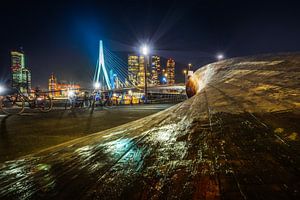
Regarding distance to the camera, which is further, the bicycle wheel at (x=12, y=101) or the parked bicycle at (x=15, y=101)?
the bicycle wheel at (x=12, y=101)

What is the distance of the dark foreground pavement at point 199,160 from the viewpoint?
122cm

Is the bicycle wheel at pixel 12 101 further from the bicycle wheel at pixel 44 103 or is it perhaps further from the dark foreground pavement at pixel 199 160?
the dark foreground pavement at pixel 199 160

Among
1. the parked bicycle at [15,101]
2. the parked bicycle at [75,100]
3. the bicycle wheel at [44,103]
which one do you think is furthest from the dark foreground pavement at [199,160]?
the parked bicycle at [75,100]

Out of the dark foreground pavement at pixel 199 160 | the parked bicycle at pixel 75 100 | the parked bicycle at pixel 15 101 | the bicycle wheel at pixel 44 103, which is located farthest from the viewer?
the parked bicycle at pixel 75 100

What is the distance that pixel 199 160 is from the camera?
1516 mm

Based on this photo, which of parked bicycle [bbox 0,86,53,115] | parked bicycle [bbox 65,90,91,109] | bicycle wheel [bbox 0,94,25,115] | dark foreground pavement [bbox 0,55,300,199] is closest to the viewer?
dark foreground pavement [bbox 0,55,300,199]

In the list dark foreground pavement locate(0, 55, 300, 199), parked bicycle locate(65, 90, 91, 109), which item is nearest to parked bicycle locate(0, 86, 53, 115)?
parked bicycle locate(65, 90, 91, 109)

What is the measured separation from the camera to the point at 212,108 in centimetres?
248

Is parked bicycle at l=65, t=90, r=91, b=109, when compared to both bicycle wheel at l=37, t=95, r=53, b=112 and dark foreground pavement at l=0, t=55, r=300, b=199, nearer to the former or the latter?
bicycle wheel at l=37, t=95, r=53, b=112

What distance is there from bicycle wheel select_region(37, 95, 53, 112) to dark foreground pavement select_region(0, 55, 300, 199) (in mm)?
10409

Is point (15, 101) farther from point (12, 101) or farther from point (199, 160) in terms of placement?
point (199, 160)

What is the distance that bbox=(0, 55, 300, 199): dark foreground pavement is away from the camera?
4.01 feet

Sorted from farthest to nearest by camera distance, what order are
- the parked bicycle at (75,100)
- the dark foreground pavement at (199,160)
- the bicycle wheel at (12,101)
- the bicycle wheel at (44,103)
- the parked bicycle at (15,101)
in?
1. the parked bicycle at (75,100)
2. the bicycle wheel at (44,103)
3. the bicycle wheel at (12,101)
4. the parked bicycle at (15,101)
5. the dark foreground pavement at (199,160)

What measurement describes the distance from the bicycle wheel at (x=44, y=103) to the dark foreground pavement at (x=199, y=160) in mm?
10409
